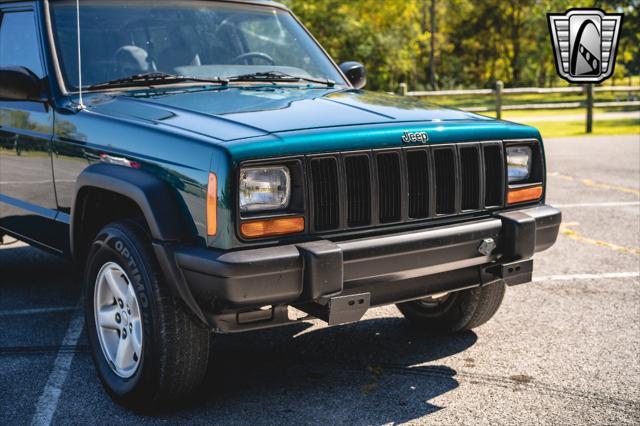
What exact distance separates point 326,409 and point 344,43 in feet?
113

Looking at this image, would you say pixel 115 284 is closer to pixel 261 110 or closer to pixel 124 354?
pixel 124 354

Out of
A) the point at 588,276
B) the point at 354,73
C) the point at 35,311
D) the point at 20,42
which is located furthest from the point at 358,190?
the point at 588,276

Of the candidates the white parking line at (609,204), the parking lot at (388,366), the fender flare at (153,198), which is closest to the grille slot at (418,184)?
the parking lot at (388,366)

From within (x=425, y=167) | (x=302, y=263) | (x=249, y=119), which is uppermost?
(x=249, y=119)

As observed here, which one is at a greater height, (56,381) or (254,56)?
(254,56)

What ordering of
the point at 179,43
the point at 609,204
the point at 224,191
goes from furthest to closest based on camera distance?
1. the point at 609,204
2. the point at 179,43
3. the point at 224,191

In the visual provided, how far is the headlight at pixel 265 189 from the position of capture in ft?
11.0

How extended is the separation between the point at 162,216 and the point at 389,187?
966mm

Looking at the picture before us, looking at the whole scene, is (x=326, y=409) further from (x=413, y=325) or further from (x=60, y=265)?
(x=60, y=265)

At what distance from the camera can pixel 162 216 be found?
3.41m

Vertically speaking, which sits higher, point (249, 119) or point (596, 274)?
point (249, 119)

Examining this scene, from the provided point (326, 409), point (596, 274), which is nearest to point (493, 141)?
point (326, 409)

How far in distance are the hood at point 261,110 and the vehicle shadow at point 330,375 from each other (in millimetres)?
1259

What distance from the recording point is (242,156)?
328 cm
